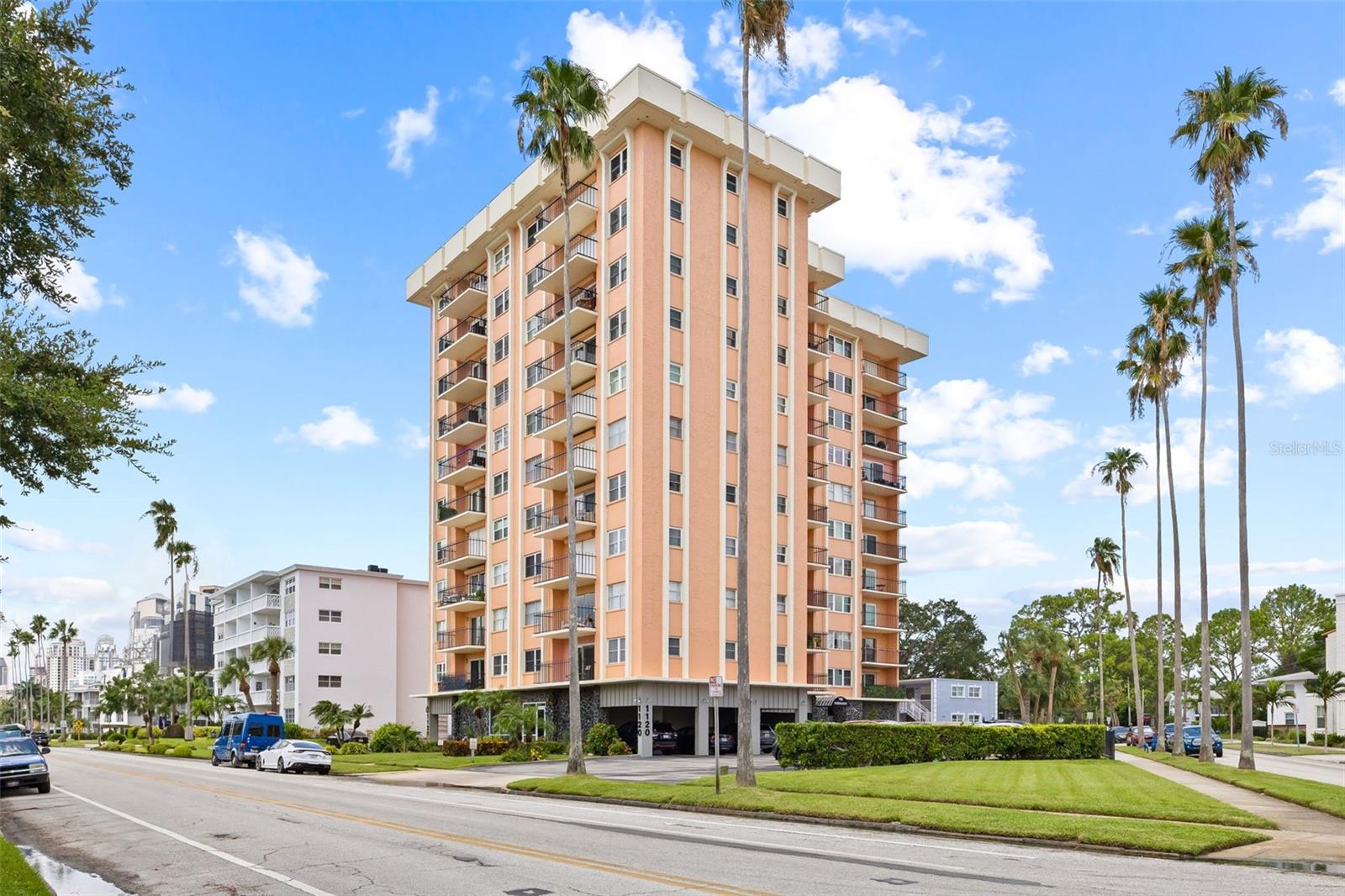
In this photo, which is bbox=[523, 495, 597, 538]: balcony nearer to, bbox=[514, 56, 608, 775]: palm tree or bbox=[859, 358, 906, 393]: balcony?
bbox=[514, 56, 608, 775]: palm tree

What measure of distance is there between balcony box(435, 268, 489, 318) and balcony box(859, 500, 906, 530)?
28.5 meters

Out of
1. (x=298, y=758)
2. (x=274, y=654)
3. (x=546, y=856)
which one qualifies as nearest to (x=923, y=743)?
(x=298, y=758)

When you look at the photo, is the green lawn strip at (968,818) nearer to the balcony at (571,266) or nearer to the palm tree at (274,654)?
the balcony at (571,266)

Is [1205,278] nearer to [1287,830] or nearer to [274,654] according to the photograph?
[1287,830]

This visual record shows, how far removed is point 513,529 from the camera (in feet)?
200

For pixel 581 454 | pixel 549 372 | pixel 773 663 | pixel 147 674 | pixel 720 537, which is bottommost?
pixel 147 674

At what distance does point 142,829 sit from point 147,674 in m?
107

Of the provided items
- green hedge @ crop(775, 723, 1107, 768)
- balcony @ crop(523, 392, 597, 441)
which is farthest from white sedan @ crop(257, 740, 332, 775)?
balcony @ crop(523, 392, 597, 441)

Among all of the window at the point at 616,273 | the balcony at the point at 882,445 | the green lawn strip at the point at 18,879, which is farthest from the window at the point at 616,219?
the green lawn strip at the point at 18,879

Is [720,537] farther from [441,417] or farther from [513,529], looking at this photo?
[441,417]

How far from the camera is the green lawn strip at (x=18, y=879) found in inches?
477

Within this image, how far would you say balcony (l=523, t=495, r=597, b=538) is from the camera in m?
53.8

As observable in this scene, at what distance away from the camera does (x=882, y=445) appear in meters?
79.1

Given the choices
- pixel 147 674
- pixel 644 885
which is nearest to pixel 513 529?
pixel 644 885
